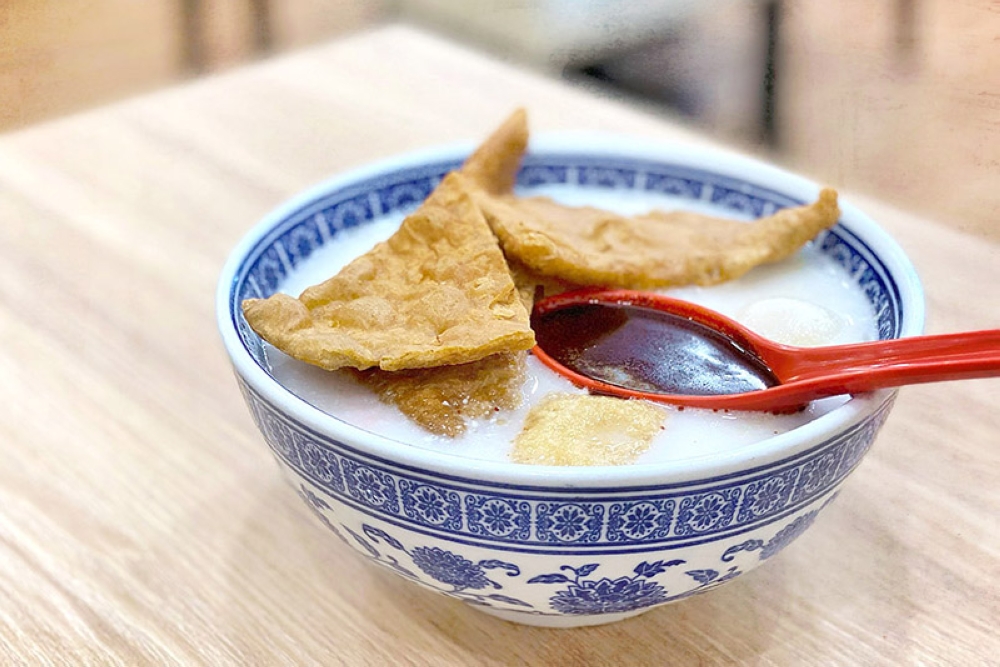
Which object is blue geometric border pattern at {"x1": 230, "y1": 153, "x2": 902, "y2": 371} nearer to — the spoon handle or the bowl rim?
the bowl rim

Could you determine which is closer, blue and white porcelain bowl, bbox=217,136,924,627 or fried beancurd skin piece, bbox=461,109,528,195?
blue and white porcelain bowl, bbox=217,136,924,627

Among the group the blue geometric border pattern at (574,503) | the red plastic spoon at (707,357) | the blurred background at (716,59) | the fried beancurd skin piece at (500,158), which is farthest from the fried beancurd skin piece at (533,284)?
the blurred background at (716,59)

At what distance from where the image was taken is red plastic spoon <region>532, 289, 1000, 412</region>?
2.07 ft

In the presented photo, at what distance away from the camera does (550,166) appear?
1.06 meters

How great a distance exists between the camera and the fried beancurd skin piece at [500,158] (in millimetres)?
977

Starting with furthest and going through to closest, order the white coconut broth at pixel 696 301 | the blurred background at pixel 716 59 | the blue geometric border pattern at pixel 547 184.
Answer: the blurred background at pixel 716 59 < the blue geometric border pattern at pixel 547 184 < the white coconut broth at pixel 696 301

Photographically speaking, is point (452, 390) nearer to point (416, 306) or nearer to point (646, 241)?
point (416, 306)

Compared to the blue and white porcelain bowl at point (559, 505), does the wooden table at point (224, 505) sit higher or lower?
lower

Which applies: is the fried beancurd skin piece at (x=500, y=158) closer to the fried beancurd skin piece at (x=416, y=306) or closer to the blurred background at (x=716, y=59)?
the fried beancurd skin piece at (x=416, y=306)

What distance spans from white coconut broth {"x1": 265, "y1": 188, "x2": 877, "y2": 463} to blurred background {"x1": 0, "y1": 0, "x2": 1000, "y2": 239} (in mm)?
315

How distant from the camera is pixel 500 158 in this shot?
1.00 metres

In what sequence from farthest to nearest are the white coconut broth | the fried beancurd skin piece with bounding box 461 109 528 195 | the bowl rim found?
the fried beancurd skin piece with bounding box 461 109 528 195 → the white coconut broth → the bowl rim

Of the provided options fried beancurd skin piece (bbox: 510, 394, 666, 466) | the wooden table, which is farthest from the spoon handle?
the wooden table

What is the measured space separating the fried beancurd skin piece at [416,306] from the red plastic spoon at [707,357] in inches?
3.0
